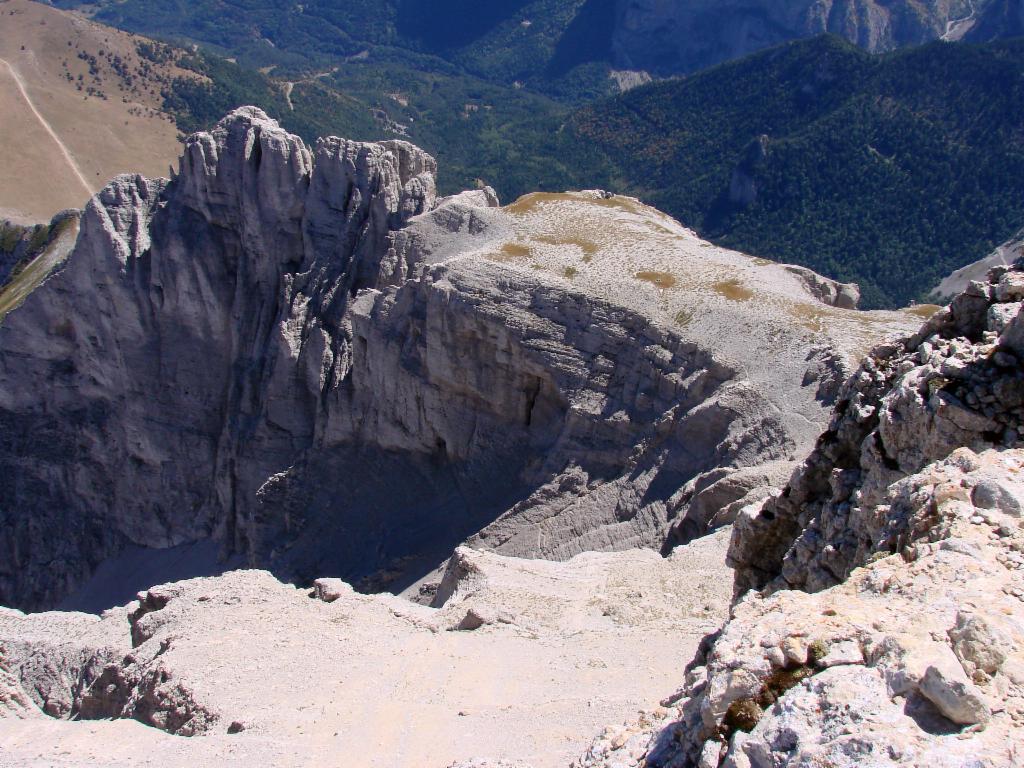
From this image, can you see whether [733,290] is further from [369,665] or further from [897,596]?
[897,596]

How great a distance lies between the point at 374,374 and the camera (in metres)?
54.1

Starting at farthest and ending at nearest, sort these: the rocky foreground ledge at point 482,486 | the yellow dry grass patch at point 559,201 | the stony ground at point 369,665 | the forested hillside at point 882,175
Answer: the forested hillside at point 882,175
the yellow dry grass patch at point 559,201
the stony ground at point 369,665
the rocky foreground ledge at point 482,486

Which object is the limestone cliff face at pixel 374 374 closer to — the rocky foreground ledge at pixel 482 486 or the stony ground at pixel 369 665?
the rocky foreground ledge at pixel 482 486

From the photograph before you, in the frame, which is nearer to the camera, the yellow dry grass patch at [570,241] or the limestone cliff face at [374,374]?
the limestone cliff face at [374,374]

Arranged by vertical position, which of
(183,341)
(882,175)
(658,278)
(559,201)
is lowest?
(183,341)

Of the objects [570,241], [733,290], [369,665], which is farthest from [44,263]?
[369,665]

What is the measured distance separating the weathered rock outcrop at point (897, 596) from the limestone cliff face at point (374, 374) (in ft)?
55.4

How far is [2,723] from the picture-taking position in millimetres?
25484

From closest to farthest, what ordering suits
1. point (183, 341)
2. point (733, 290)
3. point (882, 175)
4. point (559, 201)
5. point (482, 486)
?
1. point (733, 290)
2. point (482, 486)
3. point (559, 201)
4. point (183, 341)
5. point (882, 175)

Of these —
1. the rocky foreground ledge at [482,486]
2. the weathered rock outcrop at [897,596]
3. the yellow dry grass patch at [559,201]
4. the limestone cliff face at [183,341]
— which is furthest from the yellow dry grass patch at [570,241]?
the weathered rock outcrop at [897,596]

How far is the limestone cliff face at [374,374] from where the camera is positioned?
42.5 m

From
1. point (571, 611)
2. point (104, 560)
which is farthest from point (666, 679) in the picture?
point (104, 560)

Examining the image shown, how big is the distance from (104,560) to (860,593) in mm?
64164

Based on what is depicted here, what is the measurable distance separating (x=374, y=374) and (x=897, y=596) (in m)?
44.2
